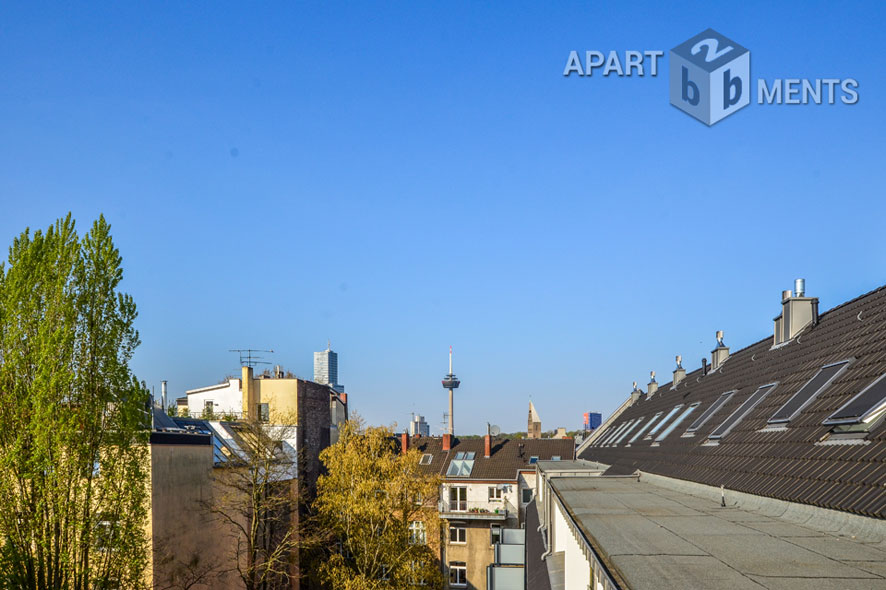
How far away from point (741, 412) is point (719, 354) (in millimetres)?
11776

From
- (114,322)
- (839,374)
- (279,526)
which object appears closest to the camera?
(839,374)

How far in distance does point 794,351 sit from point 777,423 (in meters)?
5.00

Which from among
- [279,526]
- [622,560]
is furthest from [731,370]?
[279,526]

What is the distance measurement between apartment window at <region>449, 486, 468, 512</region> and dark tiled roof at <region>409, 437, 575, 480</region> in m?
1.24

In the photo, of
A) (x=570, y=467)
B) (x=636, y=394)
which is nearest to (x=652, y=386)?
(x=636, y=394)

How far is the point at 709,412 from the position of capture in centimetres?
1573

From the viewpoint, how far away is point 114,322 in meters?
19.8

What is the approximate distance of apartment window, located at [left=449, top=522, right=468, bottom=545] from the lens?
43.2 m

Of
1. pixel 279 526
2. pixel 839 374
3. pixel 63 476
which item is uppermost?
pixel 839 374

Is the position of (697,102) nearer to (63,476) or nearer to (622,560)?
(622,560)

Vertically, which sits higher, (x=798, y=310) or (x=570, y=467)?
(x=798, y=310)

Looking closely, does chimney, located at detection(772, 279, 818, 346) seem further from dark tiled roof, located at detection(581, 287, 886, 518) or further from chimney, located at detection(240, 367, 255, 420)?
chimney, located at detection(240, 367, 255, 420)

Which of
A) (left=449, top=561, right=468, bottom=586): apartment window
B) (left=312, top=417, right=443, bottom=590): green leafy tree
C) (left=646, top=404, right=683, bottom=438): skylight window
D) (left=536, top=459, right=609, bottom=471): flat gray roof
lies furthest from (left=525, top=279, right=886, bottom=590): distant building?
(left=449, top=561, right=468, bottom=586): apartment window

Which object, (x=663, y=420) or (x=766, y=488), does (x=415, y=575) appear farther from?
(x=766, y=488)
